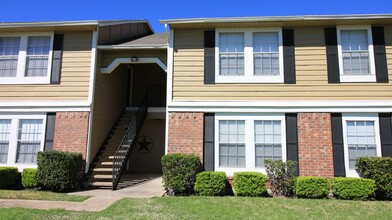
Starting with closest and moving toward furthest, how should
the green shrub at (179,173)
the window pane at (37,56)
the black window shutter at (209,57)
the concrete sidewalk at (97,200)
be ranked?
the concrete sidewalk at (97,200)
the green shrub at (179,173)
the black window shutter at (209,57)
the window pane at (37,56)

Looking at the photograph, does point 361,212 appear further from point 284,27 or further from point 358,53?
point 284,27

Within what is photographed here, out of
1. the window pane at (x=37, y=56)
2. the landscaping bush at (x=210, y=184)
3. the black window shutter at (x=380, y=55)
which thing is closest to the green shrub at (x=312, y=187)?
the landscaping bush at (x=210, y=184)

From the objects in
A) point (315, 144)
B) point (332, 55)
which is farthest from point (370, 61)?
point (315, 144)

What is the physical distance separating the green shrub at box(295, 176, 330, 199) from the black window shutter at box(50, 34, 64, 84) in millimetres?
8561

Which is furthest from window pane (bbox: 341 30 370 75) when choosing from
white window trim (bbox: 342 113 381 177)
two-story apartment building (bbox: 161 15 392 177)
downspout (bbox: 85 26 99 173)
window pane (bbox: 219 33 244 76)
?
downspout (bbox: 85 26 99 173)

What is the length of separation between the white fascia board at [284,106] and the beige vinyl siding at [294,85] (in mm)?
180

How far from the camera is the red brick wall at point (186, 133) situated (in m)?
10.2

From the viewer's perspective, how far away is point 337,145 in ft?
32.0

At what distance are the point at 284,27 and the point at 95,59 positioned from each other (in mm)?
6530

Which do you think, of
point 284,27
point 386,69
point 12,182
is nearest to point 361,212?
point 386,69

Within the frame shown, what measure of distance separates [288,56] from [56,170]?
8094mm

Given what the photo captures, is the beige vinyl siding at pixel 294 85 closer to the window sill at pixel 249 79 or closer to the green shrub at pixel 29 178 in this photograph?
the window sill at pixel 249 79

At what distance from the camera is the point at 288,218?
6691 mm

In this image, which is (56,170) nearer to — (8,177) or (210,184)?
(8,177)
